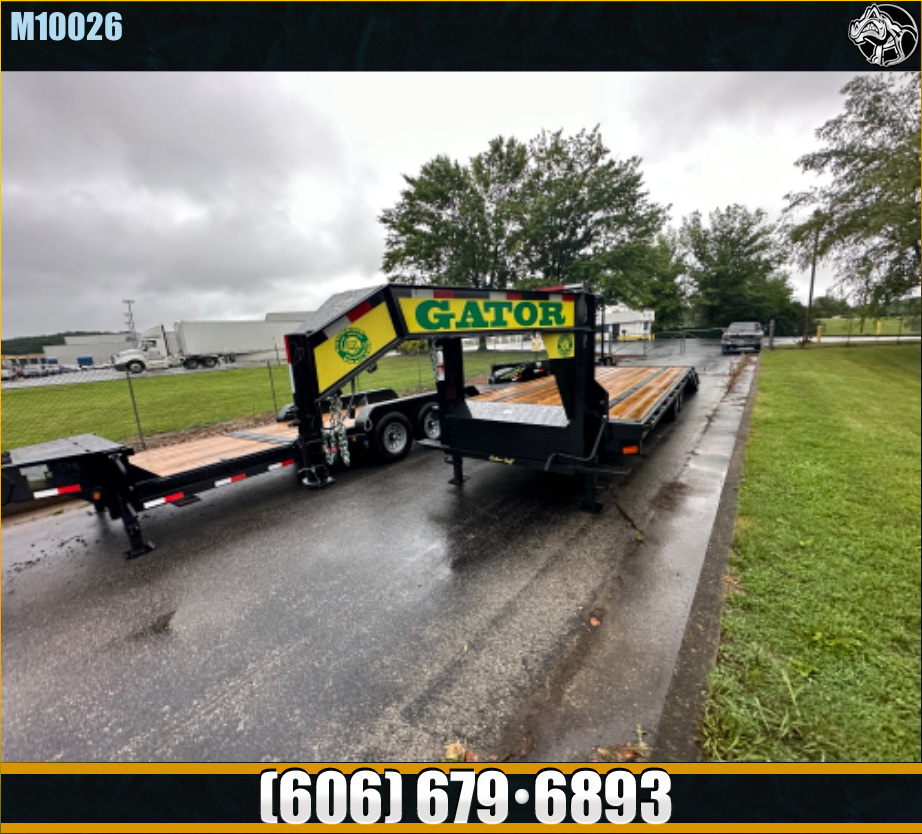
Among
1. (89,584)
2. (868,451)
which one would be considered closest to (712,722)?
(89,584)

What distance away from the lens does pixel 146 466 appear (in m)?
5.23

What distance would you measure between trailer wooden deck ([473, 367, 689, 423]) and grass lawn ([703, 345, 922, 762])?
1650mm

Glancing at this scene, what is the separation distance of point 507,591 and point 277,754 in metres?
1.93

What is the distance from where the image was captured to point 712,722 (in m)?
2.17

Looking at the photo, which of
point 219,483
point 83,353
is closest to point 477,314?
point 219,483

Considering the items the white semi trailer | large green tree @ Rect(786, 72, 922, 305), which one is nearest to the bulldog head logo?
large green tree @ Rect(786, 72, 922, 305)

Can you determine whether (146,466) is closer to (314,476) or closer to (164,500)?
(164,500)

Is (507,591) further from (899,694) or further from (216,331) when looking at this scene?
(216,331)

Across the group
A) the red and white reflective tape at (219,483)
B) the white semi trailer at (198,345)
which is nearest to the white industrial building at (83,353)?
the white semi trailer at (198,345)

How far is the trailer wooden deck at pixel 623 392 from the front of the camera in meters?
5.88

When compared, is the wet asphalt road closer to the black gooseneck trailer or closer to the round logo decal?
the black gooseneck trailer

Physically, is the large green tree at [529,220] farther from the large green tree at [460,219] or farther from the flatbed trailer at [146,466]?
the flatbed trailer at [146,466]

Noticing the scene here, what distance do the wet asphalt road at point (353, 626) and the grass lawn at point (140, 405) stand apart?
15.2ft

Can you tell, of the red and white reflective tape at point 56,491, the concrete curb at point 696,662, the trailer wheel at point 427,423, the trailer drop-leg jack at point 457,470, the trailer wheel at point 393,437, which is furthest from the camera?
the trailer wheel at point 427,423
